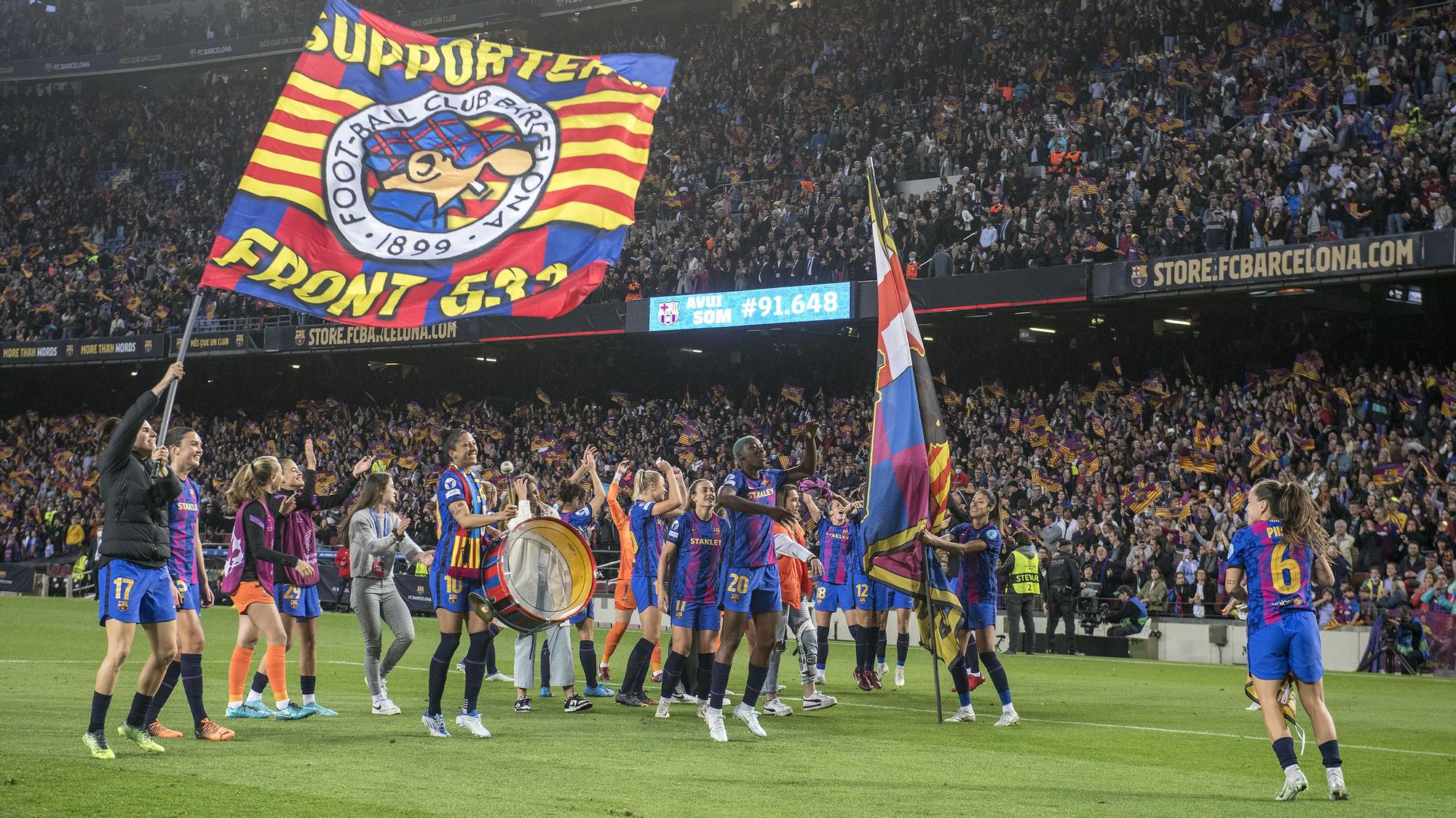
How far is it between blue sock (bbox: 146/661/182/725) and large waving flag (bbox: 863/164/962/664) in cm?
546

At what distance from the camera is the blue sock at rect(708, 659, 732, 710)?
11172mm

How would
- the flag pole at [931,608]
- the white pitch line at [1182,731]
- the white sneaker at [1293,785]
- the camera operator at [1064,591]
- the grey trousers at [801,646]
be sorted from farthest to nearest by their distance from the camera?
the camera operator at [1064,591] < the grey trousers at [801,646] < the flag pole at [931,608] < the white pitch line at [1182,731] < the white sneaker at [1293,785]

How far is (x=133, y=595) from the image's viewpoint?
9383mm

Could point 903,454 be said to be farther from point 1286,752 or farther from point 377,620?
point 377,620

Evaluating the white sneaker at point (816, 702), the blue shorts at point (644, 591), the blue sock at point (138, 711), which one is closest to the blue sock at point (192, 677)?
the blue sock at point (138, 711)

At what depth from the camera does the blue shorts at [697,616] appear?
12438 mm

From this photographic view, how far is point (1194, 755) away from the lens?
11.3 m

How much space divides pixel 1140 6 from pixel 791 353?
11.9 m

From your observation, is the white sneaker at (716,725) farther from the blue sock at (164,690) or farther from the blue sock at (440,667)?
the blue sock at (164,690)

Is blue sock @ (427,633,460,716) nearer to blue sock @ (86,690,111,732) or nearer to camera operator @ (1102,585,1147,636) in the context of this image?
blue sock @ (86,690,111,732)

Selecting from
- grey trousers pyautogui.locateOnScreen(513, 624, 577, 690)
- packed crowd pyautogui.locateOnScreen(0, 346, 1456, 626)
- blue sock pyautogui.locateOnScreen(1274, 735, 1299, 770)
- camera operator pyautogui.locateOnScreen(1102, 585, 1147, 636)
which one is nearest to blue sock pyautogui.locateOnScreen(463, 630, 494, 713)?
grey trousers pyautogui.locateOnScreen(513, 624, 577, 690)

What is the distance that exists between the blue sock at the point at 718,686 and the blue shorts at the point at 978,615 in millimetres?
3067

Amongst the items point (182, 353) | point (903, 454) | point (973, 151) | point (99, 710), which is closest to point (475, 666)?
point (99, 710)

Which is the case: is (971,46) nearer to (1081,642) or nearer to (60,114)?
(1081,642)
